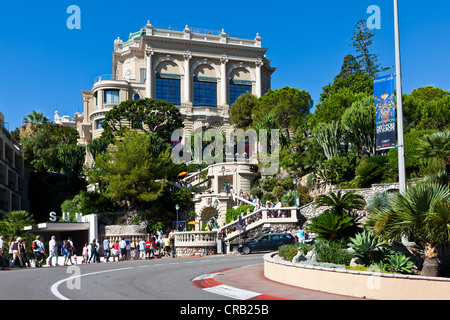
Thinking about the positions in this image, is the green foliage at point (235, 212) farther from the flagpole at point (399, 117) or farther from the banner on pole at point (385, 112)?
the flagpole at point (399, 117)

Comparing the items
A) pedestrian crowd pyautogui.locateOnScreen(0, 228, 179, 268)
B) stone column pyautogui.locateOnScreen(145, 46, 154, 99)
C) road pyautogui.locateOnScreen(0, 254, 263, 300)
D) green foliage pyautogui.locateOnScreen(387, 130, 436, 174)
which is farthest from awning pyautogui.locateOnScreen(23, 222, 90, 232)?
stone column pyautogui.locateOnScreen(145, 46, 154, 99)

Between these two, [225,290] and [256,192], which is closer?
[225,290]

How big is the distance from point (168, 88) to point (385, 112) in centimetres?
6504

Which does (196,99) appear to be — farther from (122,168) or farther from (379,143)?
(379,143)

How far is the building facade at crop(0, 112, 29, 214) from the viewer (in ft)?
159

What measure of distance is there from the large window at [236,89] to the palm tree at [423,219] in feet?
226

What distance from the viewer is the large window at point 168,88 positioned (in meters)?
78.2

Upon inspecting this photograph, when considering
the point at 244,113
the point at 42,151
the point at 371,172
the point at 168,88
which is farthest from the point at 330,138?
the point at 168,88

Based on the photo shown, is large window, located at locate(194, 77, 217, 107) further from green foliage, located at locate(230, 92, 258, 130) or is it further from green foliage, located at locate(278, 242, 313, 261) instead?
green foliage, located at locate(278, 242, 313, 261)

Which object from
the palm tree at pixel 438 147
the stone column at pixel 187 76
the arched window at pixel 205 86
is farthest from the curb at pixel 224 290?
the arched window at pixel 205 86

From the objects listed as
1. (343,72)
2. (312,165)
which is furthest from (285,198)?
(343,72)

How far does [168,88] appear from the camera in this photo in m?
78.8

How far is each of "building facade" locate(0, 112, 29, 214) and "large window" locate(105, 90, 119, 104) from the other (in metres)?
17.0

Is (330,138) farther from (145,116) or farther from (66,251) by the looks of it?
(145,116)
